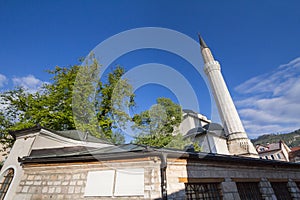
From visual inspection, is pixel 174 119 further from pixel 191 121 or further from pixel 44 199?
pixel 44 199

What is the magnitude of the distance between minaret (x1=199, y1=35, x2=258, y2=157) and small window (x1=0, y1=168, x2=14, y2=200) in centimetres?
1946

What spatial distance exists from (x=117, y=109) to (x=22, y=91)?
8.66 m

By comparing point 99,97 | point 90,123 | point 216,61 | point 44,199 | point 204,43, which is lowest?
point 44,199

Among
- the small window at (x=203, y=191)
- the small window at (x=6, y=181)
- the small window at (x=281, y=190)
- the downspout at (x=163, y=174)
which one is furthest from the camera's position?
the small window at (x=281, y=190)

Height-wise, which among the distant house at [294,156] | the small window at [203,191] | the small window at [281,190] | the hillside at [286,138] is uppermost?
the hillside at [286,138]

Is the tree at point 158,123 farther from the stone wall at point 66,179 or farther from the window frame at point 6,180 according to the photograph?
the stone wall at point 66,179

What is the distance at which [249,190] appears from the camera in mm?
6195

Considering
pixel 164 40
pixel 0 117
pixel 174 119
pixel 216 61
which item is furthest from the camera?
pixel 216 61

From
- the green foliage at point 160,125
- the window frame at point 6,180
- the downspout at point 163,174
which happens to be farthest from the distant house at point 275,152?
the window frame at point 6,180

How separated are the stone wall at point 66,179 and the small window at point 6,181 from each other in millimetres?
1124

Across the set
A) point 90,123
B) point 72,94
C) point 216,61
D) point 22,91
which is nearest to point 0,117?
point 22,91

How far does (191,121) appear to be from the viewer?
26391 millimetres

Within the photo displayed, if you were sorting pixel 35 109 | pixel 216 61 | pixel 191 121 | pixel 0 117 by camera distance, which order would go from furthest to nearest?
pixel 191 121
pixel 216 61
pixel 0 117
pixel 35 109

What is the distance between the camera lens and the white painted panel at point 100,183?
4.47 m
